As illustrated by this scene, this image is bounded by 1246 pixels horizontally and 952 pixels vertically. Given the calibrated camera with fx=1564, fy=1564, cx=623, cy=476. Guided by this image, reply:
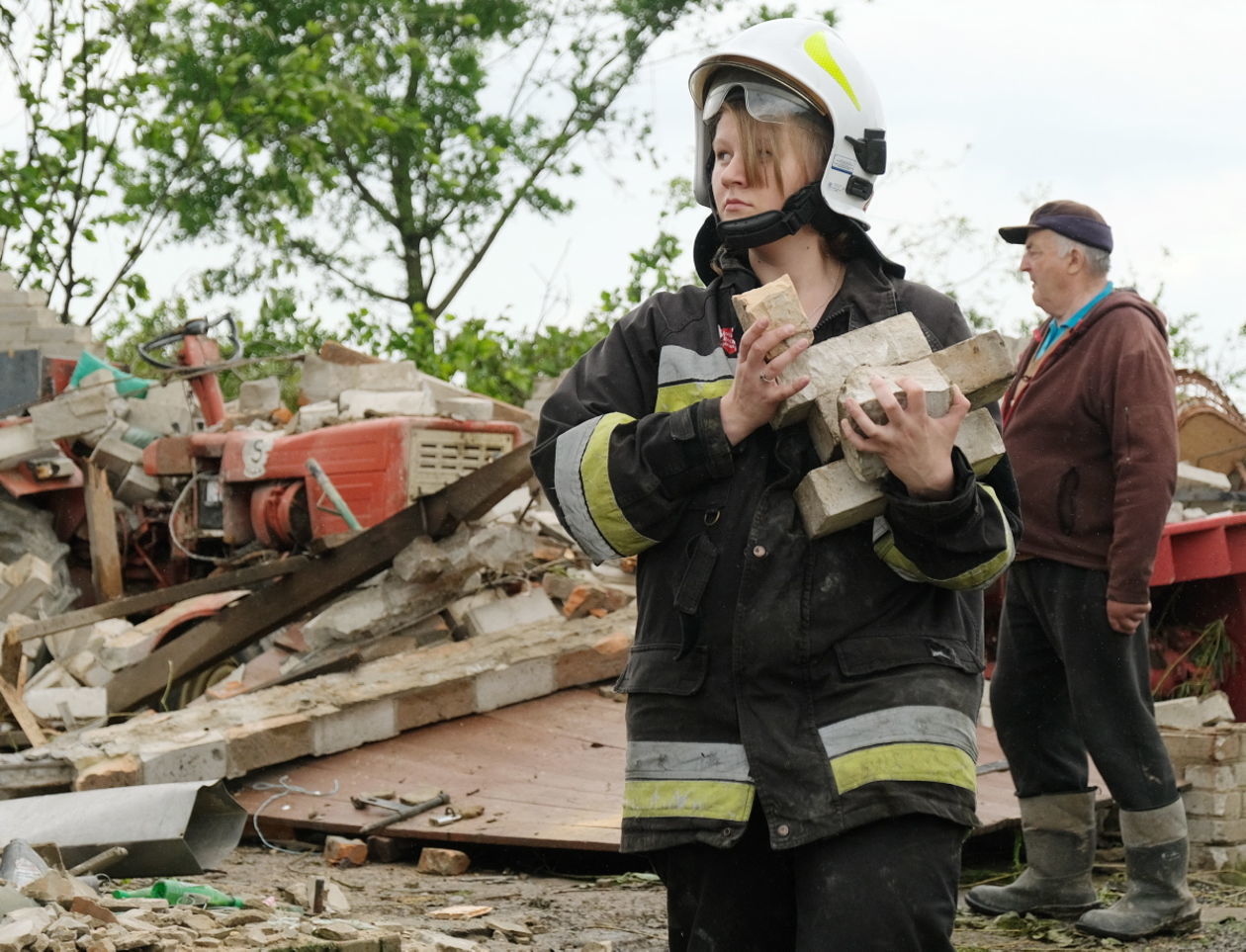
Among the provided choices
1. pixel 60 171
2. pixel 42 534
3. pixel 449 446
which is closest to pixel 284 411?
pixel 42 534

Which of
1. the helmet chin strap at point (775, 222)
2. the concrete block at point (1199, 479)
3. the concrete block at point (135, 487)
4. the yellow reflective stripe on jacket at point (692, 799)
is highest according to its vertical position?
the concrete block at point (135, 487)

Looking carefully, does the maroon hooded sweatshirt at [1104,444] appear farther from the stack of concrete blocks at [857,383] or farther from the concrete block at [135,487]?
the concrete block at [135,487]

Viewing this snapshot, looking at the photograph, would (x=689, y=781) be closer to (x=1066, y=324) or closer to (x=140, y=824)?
(x=1066, y=324)

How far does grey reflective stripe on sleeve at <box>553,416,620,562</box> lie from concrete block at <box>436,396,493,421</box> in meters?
6.57

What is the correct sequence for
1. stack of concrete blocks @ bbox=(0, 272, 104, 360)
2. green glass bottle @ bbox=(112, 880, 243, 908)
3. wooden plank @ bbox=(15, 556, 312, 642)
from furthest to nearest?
stack of concrete blocks @ bbox=(0, 272, 104, 360) → wooden plank @ bbox=(15, 556, 312, 642) → green glass bottle @ bbox=(112, 880, 243, 908)

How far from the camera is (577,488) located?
8.40 feet

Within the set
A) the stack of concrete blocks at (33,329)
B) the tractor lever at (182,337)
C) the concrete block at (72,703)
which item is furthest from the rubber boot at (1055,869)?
the stack of concrete blocks at (33,329)

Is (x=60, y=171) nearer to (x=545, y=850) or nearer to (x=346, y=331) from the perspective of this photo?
(x=346, y=331)

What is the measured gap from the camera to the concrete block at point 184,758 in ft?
21.3

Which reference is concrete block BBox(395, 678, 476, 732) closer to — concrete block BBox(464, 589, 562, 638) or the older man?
concrete block BBox(464, 589, 562, 638)

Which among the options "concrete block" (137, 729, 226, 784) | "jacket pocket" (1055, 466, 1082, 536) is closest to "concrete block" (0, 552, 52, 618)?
"concrete block" (137, 729, 226, 784)

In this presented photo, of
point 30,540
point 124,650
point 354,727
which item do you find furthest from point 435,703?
point 30,540

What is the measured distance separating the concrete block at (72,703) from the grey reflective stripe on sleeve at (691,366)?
596 centimetres

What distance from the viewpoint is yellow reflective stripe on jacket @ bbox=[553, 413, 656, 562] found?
252cm
